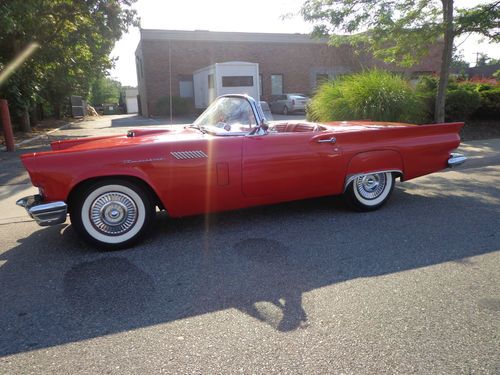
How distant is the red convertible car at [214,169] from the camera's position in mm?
3555

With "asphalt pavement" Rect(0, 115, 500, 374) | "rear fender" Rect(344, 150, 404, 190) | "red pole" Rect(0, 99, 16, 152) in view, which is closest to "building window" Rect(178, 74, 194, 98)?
"red pole" Rect(0, 99, 16, 152)

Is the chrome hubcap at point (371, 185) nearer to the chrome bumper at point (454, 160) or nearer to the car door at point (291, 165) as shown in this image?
the car door at point (291, 165)

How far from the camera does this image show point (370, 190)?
4.82m

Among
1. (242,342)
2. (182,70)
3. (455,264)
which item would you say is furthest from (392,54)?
(182,70)

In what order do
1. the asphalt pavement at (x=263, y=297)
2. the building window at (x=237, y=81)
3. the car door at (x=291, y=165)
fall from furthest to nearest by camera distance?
the building window at (x=237, y=81) → the car door at (x=291, y=165) → the asphalt pavement at (x=263, y=297)

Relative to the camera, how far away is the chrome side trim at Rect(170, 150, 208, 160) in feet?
12.4

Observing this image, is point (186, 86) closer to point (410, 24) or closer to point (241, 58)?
point (241, 58)

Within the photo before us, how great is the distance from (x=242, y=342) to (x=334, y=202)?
3.19 m

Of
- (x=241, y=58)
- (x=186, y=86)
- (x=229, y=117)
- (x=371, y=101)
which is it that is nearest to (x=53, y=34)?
(x=371, y=101)

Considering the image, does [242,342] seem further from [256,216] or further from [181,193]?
[256,216]

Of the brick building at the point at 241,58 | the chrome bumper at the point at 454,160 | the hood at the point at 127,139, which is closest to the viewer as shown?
Result: the hood at the point at 127,139

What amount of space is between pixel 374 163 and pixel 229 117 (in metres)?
1.75

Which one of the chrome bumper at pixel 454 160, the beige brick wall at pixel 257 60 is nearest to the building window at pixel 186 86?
the beige brick wall at pixel 257 60

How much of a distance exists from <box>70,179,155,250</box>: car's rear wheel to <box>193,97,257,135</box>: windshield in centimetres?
113
